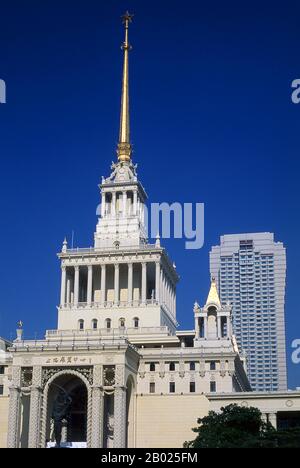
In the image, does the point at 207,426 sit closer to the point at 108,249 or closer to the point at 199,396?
the point at 199,396

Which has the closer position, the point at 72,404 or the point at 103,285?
the point at 72,404

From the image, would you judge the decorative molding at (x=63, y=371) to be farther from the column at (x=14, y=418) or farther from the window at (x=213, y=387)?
the window at (x=213, y=387)

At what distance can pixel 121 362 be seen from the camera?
83250mm

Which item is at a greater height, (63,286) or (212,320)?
(63,286)

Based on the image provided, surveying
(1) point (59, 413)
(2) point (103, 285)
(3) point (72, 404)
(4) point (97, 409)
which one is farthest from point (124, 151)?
(1) point (59, 413)

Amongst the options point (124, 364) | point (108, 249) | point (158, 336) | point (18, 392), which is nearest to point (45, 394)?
point (18, 392)

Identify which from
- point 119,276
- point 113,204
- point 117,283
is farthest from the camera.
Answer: point 113,204

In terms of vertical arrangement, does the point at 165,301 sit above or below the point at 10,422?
above

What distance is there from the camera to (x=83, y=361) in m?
84.8

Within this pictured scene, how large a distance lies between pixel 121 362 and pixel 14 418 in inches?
528

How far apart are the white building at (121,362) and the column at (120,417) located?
0.35ft

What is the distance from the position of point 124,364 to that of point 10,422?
1412 cm

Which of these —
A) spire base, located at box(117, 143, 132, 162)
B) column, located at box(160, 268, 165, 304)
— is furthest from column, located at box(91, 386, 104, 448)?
spire base, located at box(117, 143, 132, 162)

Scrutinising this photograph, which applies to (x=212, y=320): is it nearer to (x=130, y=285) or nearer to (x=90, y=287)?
(x=130, y=285)
